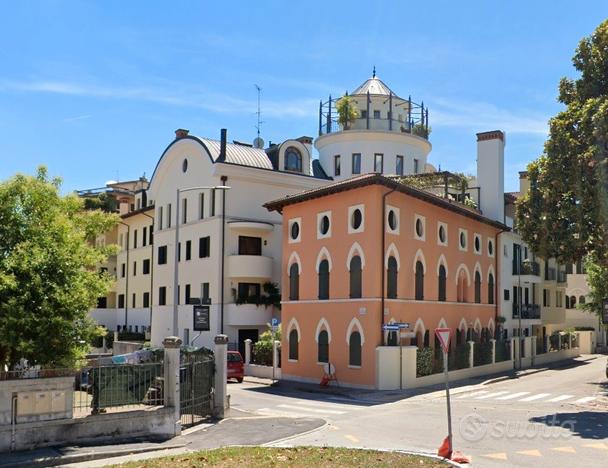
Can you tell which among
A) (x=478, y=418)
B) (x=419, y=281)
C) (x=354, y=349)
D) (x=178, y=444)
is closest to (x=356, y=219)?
(x=419, y=281)

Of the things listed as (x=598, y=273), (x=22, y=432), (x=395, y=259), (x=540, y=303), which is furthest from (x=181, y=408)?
(x=540, y=303)

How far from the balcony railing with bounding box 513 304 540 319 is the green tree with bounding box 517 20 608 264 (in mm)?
22431

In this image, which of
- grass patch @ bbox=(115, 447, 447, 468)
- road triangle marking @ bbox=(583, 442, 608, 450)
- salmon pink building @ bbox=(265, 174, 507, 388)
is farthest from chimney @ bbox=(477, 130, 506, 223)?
grass patch @ bbox=(115, 447, 447, 468)

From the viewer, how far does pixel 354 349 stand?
30.2 m

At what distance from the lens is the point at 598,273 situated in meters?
45.1

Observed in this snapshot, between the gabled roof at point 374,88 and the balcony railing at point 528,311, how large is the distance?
61.7 ft

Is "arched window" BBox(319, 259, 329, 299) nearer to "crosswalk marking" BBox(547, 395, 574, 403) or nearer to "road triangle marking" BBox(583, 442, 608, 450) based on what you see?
"crosswalk marking" BBox(547, 395, 574, 403)

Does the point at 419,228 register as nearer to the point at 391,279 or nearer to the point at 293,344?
the point at 391,279

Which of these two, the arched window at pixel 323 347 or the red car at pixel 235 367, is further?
the red car at pixel 235 367

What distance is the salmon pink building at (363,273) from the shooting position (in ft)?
98.5

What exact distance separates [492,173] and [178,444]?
33.0 meters

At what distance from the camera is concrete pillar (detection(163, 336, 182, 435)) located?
16891mm

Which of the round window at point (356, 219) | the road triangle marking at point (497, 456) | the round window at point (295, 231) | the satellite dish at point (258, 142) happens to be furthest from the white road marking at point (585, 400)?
the satellite dish at point (258, 142)

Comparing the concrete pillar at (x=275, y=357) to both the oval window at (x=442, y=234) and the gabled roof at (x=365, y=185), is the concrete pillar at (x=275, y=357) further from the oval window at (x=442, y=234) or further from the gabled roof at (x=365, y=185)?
the oval window at (x=442, y=234)
